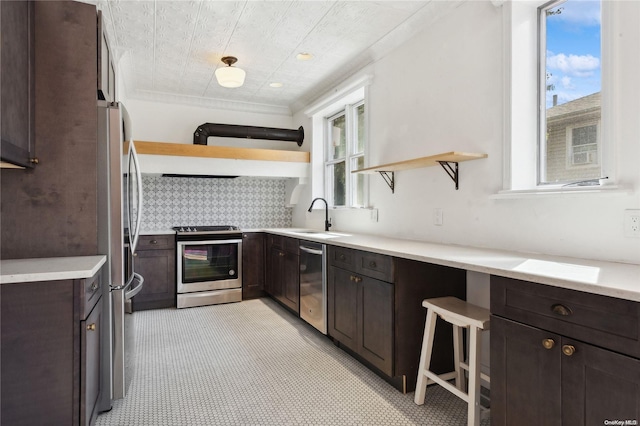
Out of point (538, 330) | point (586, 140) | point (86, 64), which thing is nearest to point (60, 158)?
point (86, 64)

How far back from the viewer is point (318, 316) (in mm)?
3229

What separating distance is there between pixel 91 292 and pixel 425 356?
1.79 meters

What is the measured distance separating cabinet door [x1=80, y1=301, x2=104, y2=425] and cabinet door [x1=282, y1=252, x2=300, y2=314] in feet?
6.40

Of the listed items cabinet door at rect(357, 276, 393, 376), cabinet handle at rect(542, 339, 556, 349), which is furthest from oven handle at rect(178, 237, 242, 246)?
cabinet handle at rect(542, 339, 556, 349)

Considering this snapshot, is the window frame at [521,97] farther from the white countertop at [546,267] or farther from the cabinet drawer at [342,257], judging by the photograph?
the cabinet drawer at [342,257]

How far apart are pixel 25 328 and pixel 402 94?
9.43 feet

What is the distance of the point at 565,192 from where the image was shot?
1.84 m

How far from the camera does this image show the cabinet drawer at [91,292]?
1637 millimetres

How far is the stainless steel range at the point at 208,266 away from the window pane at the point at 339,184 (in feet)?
4.14

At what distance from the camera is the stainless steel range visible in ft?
13.8

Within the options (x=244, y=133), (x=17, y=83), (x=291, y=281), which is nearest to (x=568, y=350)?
(x=17, y=83)

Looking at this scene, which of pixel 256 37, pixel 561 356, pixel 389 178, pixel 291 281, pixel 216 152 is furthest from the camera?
pixel 216 152

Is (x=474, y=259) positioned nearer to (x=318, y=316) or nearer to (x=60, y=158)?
(x=318, y=316)

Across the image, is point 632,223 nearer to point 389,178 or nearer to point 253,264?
point 389,178
